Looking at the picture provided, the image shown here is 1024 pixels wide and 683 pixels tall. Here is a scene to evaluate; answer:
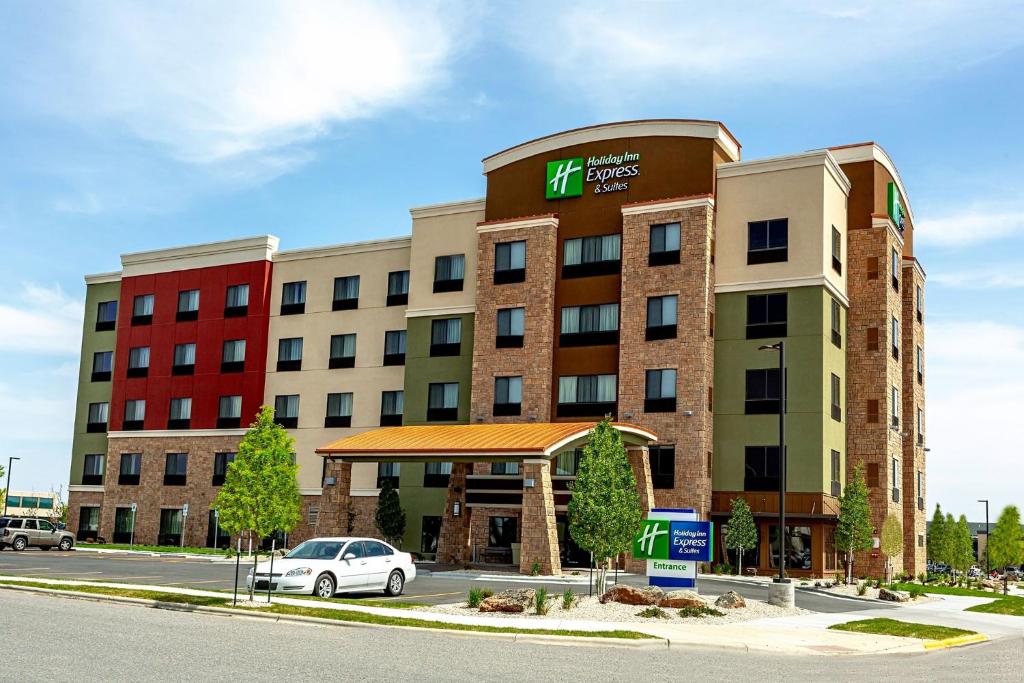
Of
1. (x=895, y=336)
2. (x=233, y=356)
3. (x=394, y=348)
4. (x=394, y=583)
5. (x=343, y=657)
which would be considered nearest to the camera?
(x=343, y=657)

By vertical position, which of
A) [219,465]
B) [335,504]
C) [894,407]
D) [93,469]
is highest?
[894,407]

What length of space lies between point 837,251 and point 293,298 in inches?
1209

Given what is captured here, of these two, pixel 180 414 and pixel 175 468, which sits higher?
pixel 180 414

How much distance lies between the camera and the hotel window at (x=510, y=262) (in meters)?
53.0

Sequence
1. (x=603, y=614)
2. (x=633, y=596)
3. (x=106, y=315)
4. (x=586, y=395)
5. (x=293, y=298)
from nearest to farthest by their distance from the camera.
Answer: (x=603, y=614)
(x=633, y=596)
(x=586, y=395)
(x=293, y=298)
(x=106, y=315)

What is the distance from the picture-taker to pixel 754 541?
46.2 meters

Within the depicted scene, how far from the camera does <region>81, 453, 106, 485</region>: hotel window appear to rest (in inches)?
2670

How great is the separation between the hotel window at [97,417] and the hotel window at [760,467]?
4125cm

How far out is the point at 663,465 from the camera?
4803cm

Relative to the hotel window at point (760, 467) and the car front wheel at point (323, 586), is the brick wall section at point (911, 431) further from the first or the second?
the car front wheel at point (323, 586)

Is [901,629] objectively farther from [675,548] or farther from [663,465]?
[663,465]

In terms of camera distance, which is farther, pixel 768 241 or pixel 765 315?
pixel 768 241

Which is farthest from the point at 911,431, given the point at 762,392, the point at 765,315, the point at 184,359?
the point at 184,359

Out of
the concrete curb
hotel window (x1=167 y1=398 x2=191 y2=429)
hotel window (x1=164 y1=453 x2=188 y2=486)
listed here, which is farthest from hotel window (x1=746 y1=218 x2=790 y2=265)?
hotel window (x1=164 y1=453 x2=188 y2=486)
